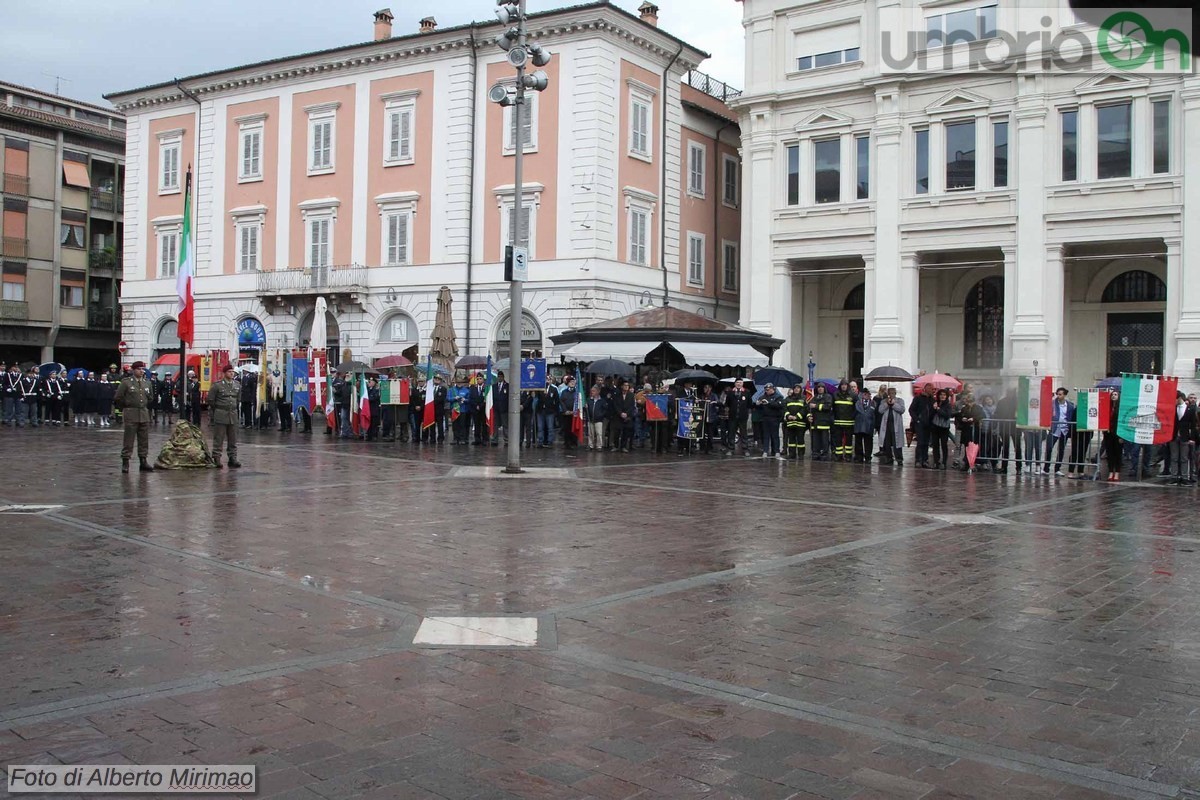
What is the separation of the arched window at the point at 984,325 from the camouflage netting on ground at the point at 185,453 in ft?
88.2

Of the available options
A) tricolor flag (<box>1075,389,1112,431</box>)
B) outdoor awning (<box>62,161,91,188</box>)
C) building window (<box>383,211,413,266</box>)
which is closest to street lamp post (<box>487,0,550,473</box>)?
tricolor flag (<box>1075,389,1112,431</box>)

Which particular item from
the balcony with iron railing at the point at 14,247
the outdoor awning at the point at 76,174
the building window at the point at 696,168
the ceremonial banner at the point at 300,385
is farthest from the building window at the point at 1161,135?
the balcony with iron railing at the point at 14,247

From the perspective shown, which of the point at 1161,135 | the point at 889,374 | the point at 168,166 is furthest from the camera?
the point at 168,166

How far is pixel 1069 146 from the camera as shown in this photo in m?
32.1

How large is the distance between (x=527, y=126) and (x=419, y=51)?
558 cm

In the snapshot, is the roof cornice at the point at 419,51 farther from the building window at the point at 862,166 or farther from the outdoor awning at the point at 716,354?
the outdoor awning at the point at 716,354

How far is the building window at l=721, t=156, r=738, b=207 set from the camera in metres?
42.0

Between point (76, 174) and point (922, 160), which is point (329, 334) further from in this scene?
point (76, 174)

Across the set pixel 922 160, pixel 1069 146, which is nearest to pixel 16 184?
pixel 922 160

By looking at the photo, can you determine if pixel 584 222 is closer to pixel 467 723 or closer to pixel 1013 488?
pixel 1013 488

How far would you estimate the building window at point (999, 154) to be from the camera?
3297cm

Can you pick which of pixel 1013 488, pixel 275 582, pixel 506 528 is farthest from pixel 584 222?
pixel 275 582

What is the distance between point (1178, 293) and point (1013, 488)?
16955 mm

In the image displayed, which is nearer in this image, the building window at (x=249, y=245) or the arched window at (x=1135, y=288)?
the arched window at (x=1135, y=288)
